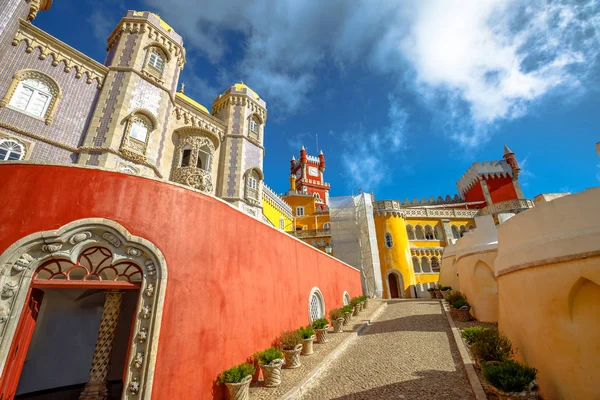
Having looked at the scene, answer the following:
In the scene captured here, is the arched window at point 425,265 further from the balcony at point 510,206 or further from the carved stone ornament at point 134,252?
the carved stone ornament at point 134,252

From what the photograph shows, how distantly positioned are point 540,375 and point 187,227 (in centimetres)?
714

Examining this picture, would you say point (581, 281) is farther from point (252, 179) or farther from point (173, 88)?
point (173, 88)

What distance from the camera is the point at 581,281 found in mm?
3951

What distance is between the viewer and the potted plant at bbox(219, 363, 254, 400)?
16.1 feet

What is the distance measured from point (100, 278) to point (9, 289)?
3.34 ft

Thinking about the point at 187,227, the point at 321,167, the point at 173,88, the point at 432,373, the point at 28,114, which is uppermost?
the point at 321,167

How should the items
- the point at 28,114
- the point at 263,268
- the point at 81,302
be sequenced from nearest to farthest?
the point at 263,268 < the point at 81,302 < the point at 28,114

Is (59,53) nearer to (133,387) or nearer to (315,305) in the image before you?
(133,387)

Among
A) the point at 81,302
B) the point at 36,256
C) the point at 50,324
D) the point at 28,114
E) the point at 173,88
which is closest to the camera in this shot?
the point at 36,256

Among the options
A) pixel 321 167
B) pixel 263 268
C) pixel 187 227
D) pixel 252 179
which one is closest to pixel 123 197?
pixel 187 227

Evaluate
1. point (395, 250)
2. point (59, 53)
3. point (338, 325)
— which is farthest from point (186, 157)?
point (395, 250)

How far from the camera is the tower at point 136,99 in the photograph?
424 inches

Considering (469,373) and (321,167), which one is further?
(321,167)

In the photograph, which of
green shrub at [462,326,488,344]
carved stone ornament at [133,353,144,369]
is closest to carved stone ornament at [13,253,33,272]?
carved stone ornament at [133,353,144,369]
